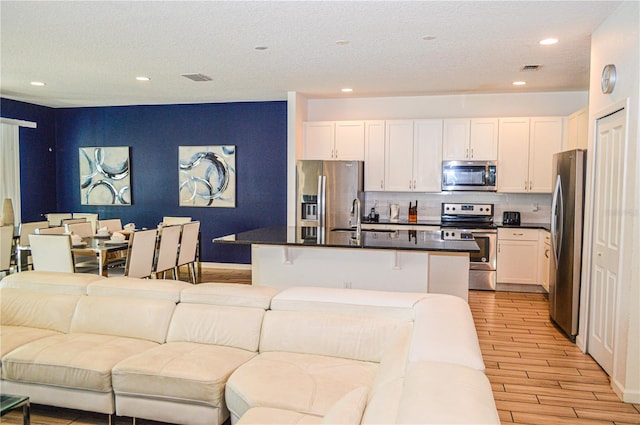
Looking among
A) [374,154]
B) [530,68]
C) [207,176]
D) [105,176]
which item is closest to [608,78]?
[530,68]

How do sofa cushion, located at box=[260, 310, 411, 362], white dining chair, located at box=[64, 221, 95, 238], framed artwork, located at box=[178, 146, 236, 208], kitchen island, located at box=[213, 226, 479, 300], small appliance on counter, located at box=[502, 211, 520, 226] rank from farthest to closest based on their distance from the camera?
framed artwork, located at box=[178, 146, 236, 208]
small appliance on counter, located at box=[502, 211, 520, 226]
white dining chair, located at box=[64, 221, 95, 238]
kitchen island, located at box=[213, 226, 479, 300]
sofa cushion, located at box=[260, 310, 411, 362]

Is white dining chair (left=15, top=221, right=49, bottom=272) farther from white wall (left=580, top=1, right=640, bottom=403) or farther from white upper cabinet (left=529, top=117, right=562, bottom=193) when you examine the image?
white upper cabinet (left=529, top=117, right=562, bottom=193)

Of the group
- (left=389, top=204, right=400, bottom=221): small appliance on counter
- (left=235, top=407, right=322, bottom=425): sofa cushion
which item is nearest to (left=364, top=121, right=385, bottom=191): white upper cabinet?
(left=389, top=204, right=400, bottom=221): small appliance on counter

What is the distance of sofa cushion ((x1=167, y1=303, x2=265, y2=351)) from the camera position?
2.96 metres

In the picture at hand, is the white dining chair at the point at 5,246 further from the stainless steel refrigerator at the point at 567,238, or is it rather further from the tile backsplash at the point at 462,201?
the stainless steel refrigerator at the point at 567,238

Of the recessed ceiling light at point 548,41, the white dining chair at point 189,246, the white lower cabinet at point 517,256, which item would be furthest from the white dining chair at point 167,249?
the recessed ceiling light at point 548,41

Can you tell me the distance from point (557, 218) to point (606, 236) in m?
1.15

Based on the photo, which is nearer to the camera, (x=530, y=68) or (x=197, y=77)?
(x=530, y=68)

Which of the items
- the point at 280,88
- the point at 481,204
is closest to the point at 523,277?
the point at 481,204

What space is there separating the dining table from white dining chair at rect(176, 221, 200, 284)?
82 centimetres

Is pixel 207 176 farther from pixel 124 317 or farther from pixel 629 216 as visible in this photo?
pixel 629 216

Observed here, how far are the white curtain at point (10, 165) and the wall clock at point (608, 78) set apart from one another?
808 cm

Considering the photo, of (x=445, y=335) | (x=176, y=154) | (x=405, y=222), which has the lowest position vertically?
(x=445, y=335)

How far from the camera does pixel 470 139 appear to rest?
6996mm
